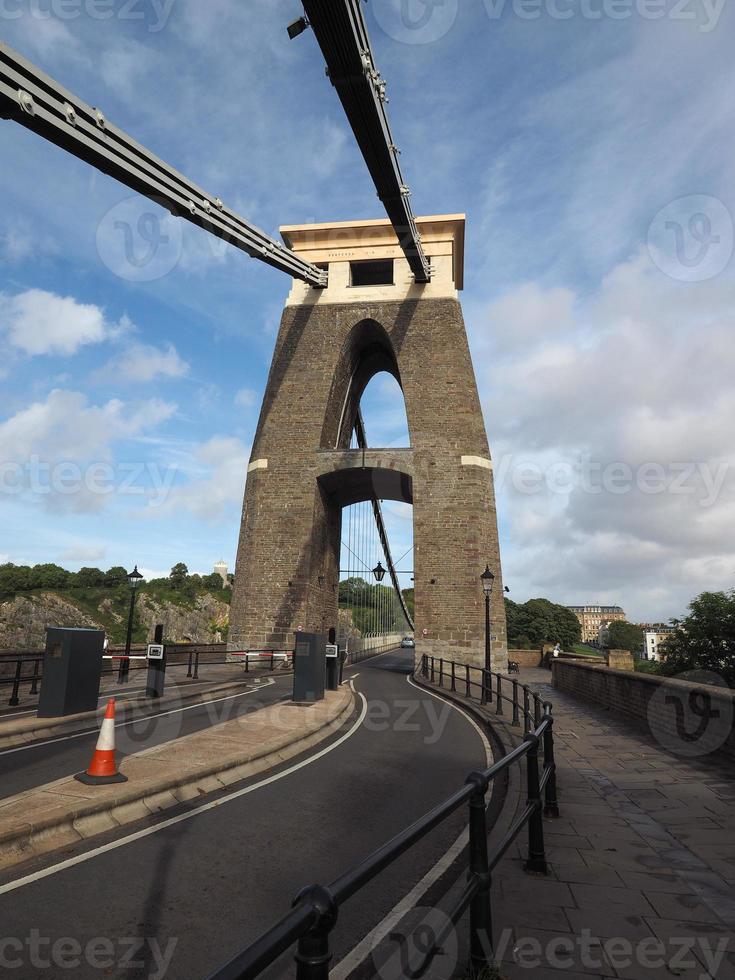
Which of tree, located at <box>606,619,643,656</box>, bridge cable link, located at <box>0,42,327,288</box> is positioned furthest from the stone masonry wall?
tree, located at <box>606,619,643,656</box>

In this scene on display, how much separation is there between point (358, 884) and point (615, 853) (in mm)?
3758

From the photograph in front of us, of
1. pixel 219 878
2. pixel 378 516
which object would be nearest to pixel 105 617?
pixel 378 516

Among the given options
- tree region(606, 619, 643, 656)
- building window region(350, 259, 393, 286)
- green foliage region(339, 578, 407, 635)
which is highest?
A: building window region(350, 259, 393, 286)

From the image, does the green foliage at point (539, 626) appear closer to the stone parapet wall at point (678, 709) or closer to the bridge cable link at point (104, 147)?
the bridge cable link at point (104, 147)

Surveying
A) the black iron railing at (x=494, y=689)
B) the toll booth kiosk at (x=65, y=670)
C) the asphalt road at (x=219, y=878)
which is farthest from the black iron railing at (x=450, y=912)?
the toll booth kiosk at (x=65, y=670)

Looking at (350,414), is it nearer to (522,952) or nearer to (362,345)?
(362,345)

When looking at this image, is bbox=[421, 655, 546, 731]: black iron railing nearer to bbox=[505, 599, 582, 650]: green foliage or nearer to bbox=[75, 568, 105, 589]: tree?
bbox=[505, 599, 582, 650]: green foliage

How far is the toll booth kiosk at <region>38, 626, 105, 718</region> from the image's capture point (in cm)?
932

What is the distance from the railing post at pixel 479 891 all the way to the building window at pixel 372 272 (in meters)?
33.2

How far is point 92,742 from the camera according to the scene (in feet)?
27.0

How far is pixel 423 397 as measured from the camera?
28844 millimetres

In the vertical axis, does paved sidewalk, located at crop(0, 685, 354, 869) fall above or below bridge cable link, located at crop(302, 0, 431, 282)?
below

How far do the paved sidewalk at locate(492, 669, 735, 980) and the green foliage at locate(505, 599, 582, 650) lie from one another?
75852 millimetres

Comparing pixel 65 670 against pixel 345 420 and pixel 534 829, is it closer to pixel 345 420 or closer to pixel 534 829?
pixel 534 829
